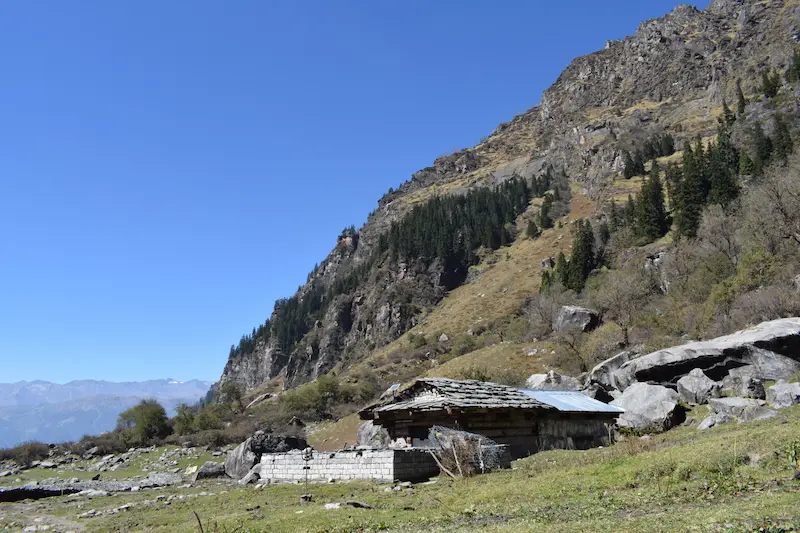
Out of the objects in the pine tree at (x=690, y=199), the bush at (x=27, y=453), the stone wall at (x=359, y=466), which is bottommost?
the bush at (x=27, y=453)

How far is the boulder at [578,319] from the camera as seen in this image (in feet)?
187

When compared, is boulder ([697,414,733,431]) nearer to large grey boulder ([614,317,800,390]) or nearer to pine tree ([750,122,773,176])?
large grey boulder ([614,317,800,390])

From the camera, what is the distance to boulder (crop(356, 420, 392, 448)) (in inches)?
1367

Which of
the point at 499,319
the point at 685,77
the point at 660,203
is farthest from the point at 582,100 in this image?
the point at 499,319

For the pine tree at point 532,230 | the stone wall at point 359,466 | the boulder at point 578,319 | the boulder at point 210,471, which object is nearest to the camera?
the stone wall at point 359,466

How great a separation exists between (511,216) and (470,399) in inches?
4811

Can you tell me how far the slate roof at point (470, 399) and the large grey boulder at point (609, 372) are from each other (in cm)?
793

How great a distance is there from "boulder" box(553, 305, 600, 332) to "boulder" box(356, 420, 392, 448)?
92.8 feet

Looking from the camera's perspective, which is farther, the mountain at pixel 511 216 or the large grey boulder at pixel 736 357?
the mountain at pixel 511 216

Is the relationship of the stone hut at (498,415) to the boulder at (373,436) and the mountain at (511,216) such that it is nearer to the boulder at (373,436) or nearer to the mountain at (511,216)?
the boulder at (373,436)

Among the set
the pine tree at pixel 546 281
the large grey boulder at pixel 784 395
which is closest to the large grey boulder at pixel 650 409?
the large grey boulder at pixel 784 395

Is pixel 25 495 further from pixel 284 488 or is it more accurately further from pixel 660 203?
pixel 660 203

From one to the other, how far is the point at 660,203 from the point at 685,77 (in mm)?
95154

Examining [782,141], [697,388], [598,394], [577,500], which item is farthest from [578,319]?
[577,500]
